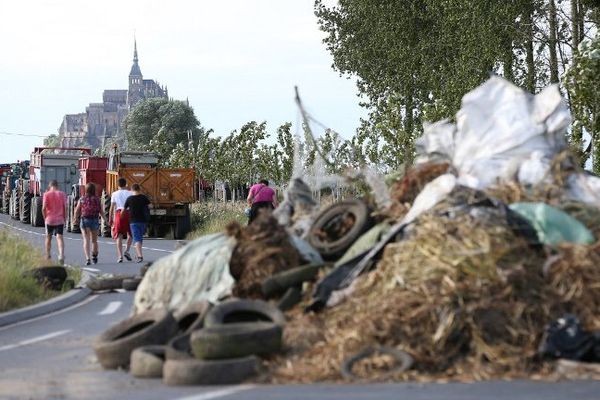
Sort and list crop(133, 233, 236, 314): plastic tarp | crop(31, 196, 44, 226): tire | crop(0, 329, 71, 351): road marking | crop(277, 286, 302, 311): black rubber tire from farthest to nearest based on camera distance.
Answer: crop(31, 196, 44, 226): tire < crop(0, 329, 71, 351): road marking < crop(133, 233, 236, 314): plastic tarp < crop(277, 286, 302, 311): black rubber tire

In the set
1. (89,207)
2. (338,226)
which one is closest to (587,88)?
(89,207)

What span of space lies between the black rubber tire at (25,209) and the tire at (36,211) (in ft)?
4.78

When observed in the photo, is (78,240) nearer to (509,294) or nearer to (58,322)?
(58,322)

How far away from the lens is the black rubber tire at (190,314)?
42.4 feet

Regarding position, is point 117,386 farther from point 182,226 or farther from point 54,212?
point 182,226

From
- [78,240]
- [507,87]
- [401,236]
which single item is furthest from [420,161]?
[78,240]

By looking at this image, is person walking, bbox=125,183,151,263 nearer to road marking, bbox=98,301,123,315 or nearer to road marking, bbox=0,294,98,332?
road marking, bbox=0,294,98,332

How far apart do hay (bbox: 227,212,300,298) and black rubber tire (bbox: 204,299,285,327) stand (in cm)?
92

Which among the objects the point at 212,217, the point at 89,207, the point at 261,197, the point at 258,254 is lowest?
the point at 258,254

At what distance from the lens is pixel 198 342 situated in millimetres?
11219

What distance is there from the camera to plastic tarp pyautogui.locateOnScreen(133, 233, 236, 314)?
13.9 m

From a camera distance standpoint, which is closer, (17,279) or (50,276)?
(17,279)

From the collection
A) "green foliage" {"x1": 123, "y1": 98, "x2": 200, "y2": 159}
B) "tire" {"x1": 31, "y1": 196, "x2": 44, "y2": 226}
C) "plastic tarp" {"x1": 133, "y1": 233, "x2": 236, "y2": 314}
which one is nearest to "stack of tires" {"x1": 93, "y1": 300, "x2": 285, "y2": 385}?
"plastic tarp" {"x1": 133, "y1": 233, "x2": 236, "y2": 314}

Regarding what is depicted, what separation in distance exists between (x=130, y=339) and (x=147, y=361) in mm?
815
